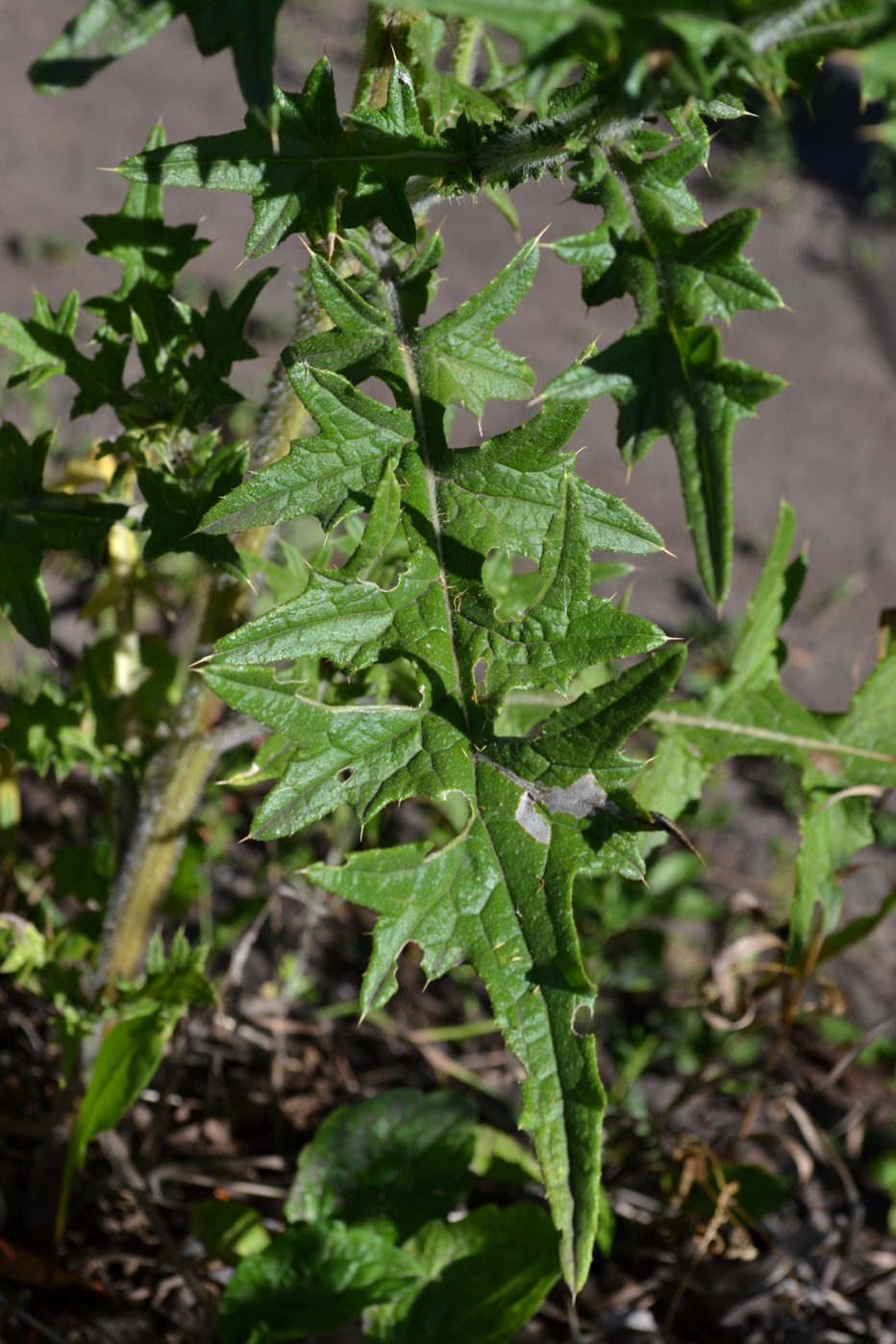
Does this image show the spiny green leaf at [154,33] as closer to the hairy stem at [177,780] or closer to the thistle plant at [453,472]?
the thistle plant at [453,472]

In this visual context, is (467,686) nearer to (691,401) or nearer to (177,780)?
(691,401)

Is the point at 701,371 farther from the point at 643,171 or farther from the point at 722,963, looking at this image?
the point at 722,963

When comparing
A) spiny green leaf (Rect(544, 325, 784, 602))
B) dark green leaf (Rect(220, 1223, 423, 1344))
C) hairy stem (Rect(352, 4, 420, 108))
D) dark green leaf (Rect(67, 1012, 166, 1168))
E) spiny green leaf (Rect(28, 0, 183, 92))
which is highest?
hairy stem (Rect(352, 4, 420, 108))

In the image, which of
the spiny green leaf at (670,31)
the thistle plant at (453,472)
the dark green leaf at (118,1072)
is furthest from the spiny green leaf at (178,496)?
the dark green leaf at (118,1072)

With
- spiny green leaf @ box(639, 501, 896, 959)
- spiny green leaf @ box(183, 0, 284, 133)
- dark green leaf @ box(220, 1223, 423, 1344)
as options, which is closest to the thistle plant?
spiny green leaf @ box(183, 0, 284, 133)

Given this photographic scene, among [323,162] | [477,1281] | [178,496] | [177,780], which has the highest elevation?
[323,162]

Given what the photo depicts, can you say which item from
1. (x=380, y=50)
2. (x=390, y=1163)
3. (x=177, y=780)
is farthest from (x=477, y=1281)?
(x=380, y=50)

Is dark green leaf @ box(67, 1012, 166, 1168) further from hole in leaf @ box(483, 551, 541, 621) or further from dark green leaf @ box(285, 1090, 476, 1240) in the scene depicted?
hole in leaf @ box(483, 551, 541, 621)

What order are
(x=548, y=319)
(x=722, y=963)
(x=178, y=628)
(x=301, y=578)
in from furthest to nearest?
(x=548, y=319) → (x=178, y=628) → (x=722, y=963) → (x=301, y=578)

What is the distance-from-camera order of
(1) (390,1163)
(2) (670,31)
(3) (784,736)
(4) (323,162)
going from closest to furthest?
(2) (670,31)
(4) (323,162)
(3) (784,736)
(1) (390,1163)

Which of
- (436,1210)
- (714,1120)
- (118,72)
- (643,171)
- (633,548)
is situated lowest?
(714,1120)

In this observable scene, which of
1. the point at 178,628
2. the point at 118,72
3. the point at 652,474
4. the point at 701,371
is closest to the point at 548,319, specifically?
the point at 652,474
